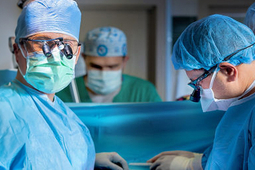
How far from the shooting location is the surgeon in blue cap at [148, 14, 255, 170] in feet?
3.96

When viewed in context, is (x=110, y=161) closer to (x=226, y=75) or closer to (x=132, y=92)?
(x=226, y=75)

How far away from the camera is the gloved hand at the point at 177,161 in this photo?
1.61 metres

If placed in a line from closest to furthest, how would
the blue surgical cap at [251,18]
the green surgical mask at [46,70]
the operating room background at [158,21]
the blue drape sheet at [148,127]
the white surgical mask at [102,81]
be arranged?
the green surgical mask at [46,70] < the blue surgical cap at [251,18] < the blue drape sheet at [148,127] < the white surgical mask at [102,81] < the operating room background at [158,21]

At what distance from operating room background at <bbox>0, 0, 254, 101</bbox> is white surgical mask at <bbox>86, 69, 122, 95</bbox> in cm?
108

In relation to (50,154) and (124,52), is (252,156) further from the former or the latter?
(124,52)

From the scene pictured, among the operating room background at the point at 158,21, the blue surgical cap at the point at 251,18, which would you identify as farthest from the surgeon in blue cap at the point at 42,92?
the operating room background at the point at 158,21

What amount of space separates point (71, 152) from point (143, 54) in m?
2.52

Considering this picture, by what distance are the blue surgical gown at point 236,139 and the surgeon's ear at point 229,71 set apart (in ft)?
0.38

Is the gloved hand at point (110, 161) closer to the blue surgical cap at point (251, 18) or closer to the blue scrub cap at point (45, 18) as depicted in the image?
the blue scrub cap at point (45, 18)

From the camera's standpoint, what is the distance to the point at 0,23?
1.97m

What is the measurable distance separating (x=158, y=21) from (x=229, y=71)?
244 centimetres

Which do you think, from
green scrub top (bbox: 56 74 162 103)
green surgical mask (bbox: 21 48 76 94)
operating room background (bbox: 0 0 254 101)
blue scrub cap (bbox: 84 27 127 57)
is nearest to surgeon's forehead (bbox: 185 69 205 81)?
green surgical mask (bbox: 21 48 76 94)

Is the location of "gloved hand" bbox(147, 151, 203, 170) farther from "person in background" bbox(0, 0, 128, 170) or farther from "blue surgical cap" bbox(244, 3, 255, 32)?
"blue surgical cap" bbox(244, 3, 255, 32)

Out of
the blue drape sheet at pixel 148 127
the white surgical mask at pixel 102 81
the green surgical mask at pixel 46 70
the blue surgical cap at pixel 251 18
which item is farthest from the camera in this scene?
the white surgical mask at pixel 102 81
